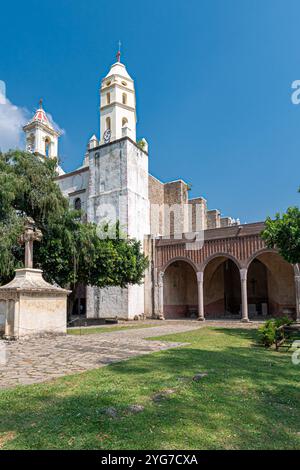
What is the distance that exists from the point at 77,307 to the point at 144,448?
27198 millimetres

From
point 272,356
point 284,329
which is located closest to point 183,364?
point 272,356

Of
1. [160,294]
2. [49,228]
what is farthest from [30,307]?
[160,294]

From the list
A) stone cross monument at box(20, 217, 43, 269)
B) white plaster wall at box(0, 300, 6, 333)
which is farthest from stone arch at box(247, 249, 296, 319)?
white plaster wall at box(0, 300, 6, 333)

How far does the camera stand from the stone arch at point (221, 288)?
26094 millimetres

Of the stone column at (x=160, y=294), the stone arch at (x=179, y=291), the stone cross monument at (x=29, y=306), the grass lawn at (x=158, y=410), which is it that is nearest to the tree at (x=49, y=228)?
the stone cross monument at (x=29, y=306)

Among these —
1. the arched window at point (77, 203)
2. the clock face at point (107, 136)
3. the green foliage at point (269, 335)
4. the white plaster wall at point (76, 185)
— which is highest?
the clock face at point (107, 136)

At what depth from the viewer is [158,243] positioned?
84.6 ft

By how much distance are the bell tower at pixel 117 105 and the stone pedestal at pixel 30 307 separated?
702 inches

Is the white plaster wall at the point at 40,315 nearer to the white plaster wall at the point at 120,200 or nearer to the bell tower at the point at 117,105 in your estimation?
the white plaster wall at the point at 120,200

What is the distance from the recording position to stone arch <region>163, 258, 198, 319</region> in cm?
2561

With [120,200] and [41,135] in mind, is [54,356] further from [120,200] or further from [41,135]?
[41,135]

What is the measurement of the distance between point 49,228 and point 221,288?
17.0 m

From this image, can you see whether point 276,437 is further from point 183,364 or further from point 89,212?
point 89,212
